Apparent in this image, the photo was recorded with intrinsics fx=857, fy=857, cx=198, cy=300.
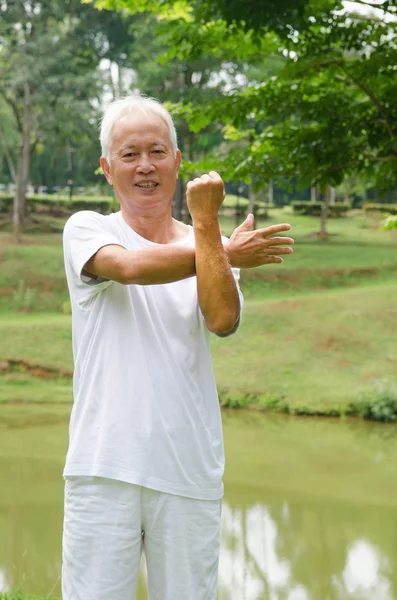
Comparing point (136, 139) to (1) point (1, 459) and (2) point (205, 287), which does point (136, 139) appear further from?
(1) point (1, 459)

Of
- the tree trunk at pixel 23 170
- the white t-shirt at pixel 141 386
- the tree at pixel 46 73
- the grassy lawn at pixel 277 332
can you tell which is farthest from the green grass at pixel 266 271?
the white t-shirt at pixel 141 386

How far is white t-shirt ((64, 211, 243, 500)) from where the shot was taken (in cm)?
185

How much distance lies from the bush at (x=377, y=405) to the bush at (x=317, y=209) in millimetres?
16288

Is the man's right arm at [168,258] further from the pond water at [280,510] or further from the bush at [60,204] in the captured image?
the bush at [60,204]

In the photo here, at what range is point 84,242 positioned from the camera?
1.93 meters

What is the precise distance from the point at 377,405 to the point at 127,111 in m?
10.3

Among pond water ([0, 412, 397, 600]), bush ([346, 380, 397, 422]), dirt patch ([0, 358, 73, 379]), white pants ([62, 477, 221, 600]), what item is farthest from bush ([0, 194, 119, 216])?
white pants ([62, 477, 221, 600])

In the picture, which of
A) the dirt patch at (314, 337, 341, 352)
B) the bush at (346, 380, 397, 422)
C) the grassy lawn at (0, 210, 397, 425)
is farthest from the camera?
the dirt patch at (314, 337, 341, 352)

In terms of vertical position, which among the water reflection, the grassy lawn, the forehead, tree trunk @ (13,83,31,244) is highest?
the forehead

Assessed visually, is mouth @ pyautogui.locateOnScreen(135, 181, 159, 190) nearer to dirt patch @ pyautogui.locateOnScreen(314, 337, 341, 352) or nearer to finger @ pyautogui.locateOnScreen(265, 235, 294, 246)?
finger @ pyautogui.locateOnScreen(265, 235, 294, 246)

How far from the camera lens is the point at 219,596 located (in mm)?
5645

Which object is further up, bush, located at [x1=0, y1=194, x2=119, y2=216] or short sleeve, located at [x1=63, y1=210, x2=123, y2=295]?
short sleeve, located at [x1=63, y1=210, x2=123, y2=295]

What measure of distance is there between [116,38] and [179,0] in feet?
62.3

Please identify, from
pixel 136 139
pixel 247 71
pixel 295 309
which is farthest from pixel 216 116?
pixel 247 71
